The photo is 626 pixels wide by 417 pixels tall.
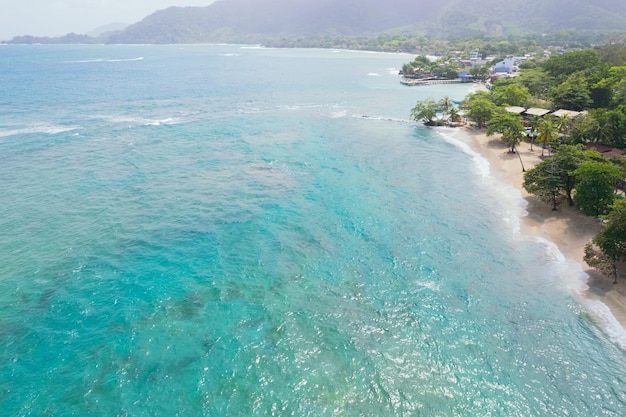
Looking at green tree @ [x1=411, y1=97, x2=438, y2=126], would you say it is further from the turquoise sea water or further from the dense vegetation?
the turquoise sea water

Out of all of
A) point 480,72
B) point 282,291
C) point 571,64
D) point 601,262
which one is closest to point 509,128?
point 601,262

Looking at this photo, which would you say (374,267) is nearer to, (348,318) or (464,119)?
(348,318)

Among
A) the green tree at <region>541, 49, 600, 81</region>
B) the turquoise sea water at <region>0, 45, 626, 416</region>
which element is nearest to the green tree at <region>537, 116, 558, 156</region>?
the turquoise sea water at <region>0, 45, 626, 416</region>

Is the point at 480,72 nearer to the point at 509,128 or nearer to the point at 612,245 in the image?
the point at 509,128

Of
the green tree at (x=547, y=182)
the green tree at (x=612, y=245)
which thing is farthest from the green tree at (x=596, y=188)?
the green tree at (x=612, y=245)

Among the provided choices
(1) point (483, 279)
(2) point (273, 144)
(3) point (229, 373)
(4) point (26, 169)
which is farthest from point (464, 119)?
(4) point (26, 169)

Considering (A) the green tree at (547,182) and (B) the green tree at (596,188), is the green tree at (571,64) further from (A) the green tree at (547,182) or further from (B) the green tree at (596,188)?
(B) the green tree at (596,188)

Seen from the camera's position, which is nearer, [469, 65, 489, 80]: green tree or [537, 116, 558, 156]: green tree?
[537, 116, 558, 156]: green tree
